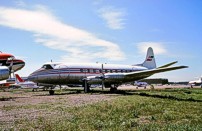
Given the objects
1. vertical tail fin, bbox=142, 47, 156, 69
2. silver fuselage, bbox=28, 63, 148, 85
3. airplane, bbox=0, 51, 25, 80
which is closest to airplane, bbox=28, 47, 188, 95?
silver fuselage, bbox=28, 63, 148, 85

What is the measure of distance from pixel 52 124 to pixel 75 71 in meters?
26.7

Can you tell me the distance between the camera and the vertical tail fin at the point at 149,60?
48.2 metres

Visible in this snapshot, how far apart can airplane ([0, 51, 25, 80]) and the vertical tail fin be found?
2520 centimetres

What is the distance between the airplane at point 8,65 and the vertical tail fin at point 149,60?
25.2 m

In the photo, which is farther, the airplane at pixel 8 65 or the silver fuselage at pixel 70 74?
the silver fuselage at pixel 70 74

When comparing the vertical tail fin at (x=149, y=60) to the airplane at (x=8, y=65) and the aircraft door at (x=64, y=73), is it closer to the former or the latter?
the aircraft door at (x=64, y=73)

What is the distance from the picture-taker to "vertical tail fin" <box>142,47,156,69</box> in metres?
48.2

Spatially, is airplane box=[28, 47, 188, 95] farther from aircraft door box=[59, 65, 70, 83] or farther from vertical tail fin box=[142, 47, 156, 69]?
vertical tail fin box=[142, 47, 156, 69]

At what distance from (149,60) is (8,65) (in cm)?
2836

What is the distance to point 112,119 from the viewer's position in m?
11.7

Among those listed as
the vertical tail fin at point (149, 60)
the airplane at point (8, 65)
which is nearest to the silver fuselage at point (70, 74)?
the airplane at point (8, 65)

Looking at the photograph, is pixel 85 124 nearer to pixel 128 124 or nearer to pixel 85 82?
pixel 128 124

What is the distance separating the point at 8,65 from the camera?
28.5m

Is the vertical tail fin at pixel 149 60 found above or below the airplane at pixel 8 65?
above
